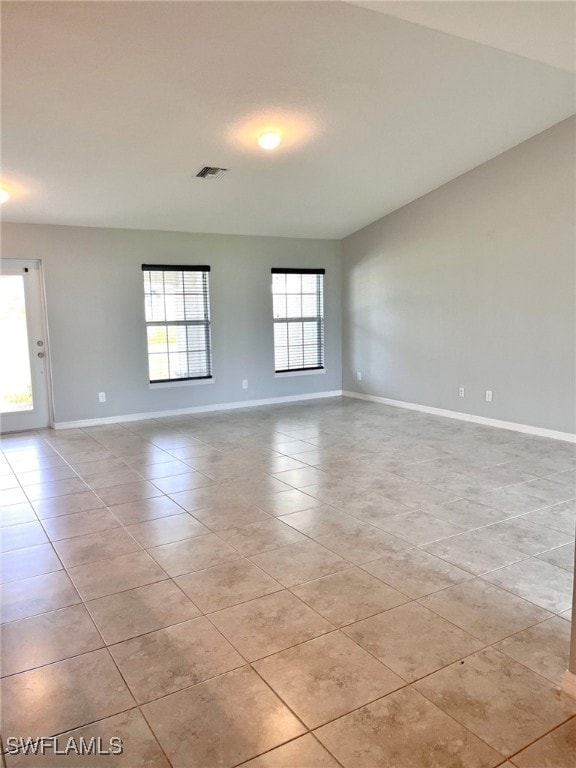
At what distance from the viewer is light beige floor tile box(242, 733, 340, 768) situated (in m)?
1.57

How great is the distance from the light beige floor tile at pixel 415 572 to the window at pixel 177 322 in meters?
4.70

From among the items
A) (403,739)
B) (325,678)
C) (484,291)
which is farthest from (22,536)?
(484,291)

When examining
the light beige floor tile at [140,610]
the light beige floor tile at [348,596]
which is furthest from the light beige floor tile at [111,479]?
the light beige floor tile at [348,596]

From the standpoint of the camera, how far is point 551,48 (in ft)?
6.69

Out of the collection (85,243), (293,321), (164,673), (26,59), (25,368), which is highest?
(26,59)

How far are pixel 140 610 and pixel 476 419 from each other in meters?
4.76

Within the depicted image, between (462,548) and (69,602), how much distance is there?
2.06 meters

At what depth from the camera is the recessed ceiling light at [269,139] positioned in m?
4.43

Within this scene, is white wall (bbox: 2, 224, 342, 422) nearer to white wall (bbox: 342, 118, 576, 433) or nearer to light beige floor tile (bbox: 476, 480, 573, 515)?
white wall (bbox: 342, 118, 576, 433)

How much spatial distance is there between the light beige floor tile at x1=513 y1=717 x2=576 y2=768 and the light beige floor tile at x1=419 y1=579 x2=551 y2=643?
48 cm

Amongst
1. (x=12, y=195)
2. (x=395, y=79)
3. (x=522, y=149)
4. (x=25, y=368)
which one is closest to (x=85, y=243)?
(x=12, y=195)

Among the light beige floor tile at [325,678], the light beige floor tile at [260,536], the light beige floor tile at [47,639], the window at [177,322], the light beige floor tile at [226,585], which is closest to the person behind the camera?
the light beige floor tile at [325,678]

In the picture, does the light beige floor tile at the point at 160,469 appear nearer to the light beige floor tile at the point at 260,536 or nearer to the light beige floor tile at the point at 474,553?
the light beige floor tile at the point at 260,536

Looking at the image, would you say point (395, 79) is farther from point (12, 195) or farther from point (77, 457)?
point (77, 457)
